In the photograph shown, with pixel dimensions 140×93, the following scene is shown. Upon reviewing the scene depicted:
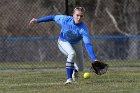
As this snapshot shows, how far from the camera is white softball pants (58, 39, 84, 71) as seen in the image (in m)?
13.8

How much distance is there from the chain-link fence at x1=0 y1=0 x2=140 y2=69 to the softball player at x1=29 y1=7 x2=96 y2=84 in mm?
6485

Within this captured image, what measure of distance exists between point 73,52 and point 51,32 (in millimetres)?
15069

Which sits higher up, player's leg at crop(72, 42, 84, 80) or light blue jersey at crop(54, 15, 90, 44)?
light blue jersey at crop(54, 15, 90, 44)

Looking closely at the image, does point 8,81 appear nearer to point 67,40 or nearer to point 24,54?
point 67,40

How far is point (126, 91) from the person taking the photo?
11688mm

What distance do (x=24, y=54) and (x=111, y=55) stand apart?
A: 351 cm

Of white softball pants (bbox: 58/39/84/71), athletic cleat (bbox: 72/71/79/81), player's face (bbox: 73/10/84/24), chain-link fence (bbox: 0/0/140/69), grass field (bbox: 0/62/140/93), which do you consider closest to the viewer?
grass field (bbox: 0/62/140/93)

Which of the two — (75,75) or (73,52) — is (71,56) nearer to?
(73,52)

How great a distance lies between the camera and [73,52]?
1385 cm

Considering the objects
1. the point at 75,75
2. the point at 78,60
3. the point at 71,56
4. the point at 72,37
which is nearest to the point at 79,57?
the point at 78,60

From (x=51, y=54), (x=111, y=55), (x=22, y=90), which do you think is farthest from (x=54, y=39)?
(x=22, y=90)

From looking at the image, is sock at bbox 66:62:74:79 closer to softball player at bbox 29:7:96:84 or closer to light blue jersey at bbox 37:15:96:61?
softball player at bbox 29:7:96:84

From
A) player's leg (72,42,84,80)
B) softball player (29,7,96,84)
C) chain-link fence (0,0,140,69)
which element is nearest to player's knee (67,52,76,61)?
softball player (29,7,96,84)

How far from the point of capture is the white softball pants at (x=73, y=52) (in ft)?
45.3
